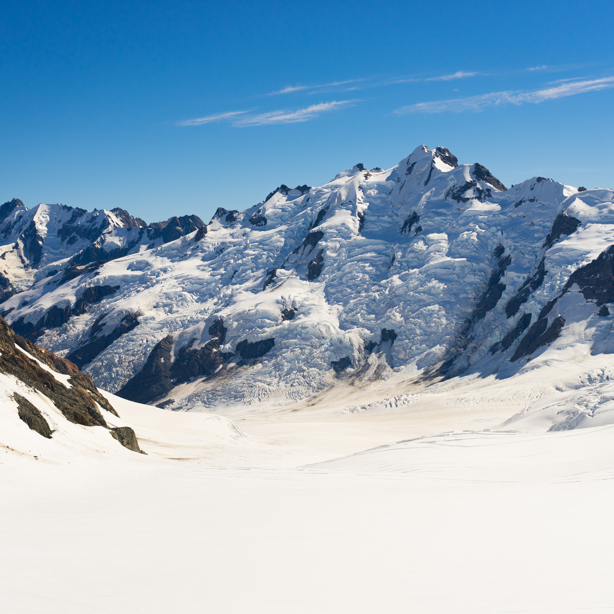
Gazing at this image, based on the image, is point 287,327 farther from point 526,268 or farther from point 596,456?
point 596,456

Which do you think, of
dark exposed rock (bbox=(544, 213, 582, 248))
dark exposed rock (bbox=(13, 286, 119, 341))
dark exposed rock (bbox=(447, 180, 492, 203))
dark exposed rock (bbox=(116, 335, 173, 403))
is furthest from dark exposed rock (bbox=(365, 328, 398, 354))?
dark exposed rock (bbox=(13, 286, 119, 341))

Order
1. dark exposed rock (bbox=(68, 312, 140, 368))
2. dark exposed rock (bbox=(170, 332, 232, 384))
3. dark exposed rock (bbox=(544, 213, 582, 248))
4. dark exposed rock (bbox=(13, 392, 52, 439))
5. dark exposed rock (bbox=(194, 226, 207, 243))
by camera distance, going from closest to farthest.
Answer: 1. dark exposed rock (bbox=(13, 392, 52, 439))
2. dark exposed rock (bbox=(544, 213, 582, 248))
3. dark exposed rock (bbox=(170, 332, 232, 384))
4. dark exposed rock (bbox=(68, 312, 140, 368))
5. dark exposed rock (bbox=(194, 226, 207, 243))

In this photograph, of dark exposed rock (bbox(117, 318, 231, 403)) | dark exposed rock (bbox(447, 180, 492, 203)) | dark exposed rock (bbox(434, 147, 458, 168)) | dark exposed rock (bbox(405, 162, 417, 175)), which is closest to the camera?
dark exposed rock (bbox(117, 318, 231, 403))

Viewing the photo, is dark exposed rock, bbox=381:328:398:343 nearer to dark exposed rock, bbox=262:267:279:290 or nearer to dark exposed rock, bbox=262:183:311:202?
dark exposed rock, bbox=262:267:279:290

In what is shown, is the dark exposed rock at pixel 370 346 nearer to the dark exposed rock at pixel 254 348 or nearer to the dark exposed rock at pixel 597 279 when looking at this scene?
the dark exposed rock at pixel 254 348

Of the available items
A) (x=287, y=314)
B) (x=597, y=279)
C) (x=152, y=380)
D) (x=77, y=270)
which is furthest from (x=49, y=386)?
(x=77, y=270)

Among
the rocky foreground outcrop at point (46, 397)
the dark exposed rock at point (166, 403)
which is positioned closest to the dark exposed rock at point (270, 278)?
the dark exposed rock at point (166, 403)

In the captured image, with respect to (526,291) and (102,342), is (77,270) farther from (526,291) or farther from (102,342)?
(526,291)
